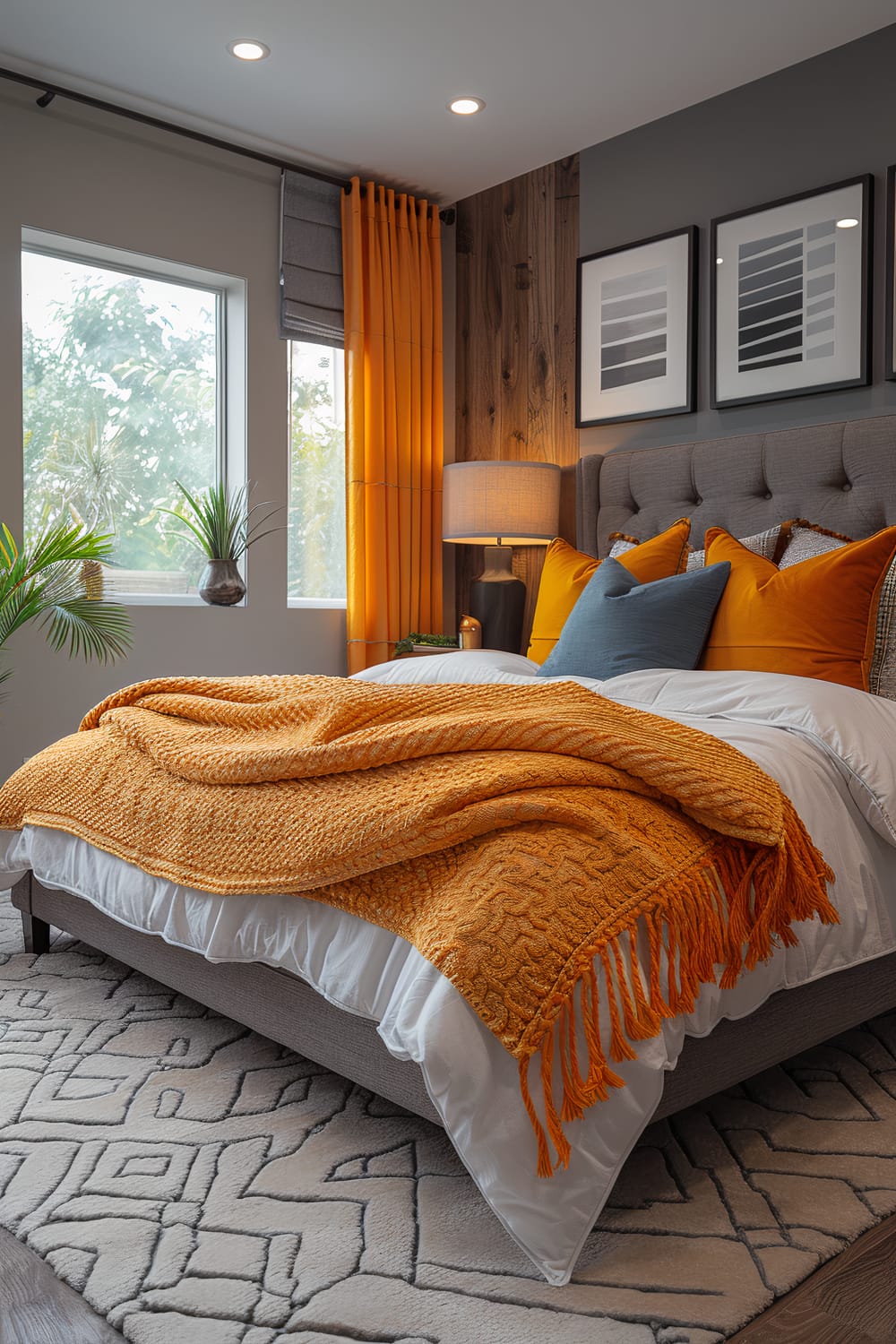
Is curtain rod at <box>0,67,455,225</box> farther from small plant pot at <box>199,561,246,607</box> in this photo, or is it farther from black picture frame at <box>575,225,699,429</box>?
small plant pot at <box>199,561,246,607</box>

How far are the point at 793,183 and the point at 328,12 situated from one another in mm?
1482

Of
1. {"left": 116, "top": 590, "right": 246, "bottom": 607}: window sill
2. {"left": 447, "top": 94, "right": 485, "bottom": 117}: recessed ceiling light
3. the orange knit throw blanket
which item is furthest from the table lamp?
the orange knit throw blanket

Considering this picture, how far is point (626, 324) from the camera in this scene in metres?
3.88

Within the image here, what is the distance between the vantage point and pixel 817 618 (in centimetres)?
257

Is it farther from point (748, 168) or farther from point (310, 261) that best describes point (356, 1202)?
point (310, 261)

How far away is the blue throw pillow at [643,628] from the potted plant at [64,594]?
140 centimetres

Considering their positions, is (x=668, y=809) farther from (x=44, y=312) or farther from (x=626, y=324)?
(x=44, y=312)

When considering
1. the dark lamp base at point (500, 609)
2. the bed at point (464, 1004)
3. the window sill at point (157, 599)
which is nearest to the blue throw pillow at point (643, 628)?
the bed at point (464, 1004)

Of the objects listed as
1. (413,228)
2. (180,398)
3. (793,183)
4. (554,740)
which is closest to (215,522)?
(180,398)

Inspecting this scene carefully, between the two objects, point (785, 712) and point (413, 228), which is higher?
point (413, 228)

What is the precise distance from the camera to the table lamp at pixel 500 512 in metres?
3.90

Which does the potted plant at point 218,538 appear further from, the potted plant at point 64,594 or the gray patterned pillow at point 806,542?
the gray patterned pillow at point 806,542

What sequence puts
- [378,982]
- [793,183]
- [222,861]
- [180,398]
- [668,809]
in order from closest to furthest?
[378,982] → [668,809] → [222,861] → [793,183] → [180,398]

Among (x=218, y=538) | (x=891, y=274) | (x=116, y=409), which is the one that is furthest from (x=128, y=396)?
(x=891, y=274)
